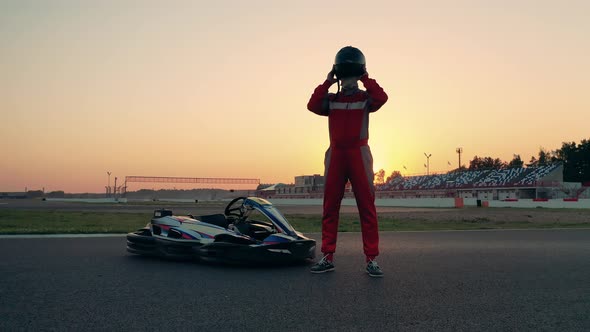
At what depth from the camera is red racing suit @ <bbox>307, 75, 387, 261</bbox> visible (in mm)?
5543

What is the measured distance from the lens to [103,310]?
3533 mm

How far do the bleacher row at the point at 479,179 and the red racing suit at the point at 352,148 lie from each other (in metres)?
72.7

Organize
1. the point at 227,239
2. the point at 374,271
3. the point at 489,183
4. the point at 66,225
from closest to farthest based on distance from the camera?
the point at 374,271, the point at 227,239, the point at 66,225, the point at 489,183

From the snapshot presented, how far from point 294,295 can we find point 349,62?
2659mm

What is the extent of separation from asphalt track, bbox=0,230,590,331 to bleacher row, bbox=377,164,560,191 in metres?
72.6

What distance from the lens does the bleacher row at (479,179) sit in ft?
241

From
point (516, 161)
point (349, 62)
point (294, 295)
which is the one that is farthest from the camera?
point (516, 161)

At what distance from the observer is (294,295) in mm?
4145

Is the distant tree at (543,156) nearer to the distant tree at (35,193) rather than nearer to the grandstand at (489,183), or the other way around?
the grandstand at (489,183)

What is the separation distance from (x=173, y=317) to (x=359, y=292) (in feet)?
5.44

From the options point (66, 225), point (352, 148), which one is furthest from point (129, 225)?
point (352, 148)

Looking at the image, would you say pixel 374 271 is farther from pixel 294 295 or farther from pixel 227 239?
pixel 227 239

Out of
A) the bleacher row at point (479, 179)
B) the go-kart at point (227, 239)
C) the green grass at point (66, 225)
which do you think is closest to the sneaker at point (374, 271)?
the go-kart at point (227, 239)

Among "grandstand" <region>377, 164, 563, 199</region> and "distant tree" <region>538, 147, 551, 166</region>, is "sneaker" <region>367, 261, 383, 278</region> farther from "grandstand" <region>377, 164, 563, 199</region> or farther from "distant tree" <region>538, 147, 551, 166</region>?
"distant tree" <region>538, 147, 551, 166</region>
